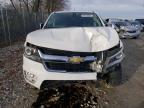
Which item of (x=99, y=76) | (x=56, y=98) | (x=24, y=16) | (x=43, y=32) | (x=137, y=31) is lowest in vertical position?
(x=137, y=31)

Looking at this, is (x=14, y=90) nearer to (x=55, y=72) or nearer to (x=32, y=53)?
(x=32, y=53)

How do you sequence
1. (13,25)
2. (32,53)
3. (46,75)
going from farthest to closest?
(13,25)
(32,53)
(46,75)

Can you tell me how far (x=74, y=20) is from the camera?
8766 mm

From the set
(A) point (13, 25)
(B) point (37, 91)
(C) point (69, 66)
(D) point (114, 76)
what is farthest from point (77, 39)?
(A) point (13, 25)

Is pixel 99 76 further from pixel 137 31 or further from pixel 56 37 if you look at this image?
pixel 137 31

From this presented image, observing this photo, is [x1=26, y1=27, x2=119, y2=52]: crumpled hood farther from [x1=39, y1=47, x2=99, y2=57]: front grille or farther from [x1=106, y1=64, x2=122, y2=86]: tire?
[x1=106, y1=64, x2=122, y2=86]: tire

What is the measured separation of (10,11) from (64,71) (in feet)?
50.6

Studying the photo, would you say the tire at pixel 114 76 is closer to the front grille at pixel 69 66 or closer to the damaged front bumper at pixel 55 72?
the damaged front bumper at pixel 55 72

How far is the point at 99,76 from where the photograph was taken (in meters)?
6.64

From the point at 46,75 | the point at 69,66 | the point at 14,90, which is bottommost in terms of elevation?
the point at 14,90

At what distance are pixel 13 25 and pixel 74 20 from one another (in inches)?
517

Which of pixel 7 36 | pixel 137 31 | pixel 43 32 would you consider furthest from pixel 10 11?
pixel 43 32

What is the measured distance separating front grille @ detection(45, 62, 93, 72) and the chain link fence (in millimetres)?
12327

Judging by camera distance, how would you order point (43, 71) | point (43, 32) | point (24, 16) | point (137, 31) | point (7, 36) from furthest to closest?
point (137, 31)
point (24, 16)
point (7, 36)
point (43, 32)
point (43, 71)
